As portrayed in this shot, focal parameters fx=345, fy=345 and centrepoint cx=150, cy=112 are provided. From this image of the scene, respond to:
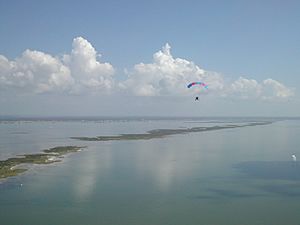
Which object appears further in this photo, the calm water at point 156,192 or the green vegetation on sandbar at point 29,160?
the green vegetation on sandbar at point 29,160

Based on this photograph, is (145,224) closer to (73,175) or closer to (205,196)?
(205,196)

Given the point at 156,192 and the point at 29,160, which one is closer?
the point at 156,192

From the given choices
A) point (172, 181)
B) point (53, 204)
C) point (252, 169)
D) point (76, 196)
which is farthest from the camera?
point (252, 169)

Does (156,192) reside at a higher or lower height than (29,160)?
lower

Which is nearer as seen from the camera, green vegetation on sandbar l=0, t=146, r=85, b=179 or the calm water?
the calm water

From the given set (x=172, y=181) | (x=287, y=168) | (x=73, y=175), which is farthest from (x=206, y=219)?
(x=287, y=168)

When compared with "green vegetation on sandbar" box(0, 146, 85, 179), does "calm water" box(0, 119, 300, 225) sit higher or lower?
lower

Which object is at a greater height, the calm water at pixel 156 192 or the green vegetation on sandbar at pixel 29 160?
the green vegetation on sandbar at pixel 29 160

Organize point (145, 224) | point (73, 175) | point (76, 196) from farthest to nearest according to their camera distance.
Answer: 1. point (73, 175)
2. point (76, 196)
3. point (145, 224)
